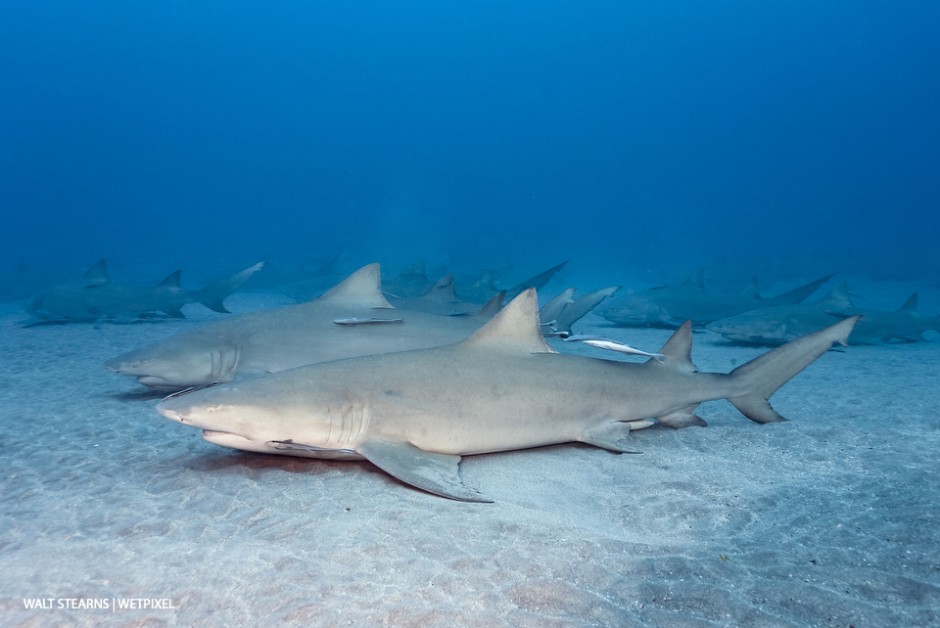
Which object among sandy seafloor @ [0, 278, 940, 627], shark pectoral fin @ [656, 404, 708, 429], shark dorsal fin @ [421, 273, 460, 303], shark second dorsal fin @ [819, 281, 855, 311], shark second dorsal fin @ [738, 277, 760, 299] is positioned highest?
shark second dorsal fin @ [738, 277, 760, 299]

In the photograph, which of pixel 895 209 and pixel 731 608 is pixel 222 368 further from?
pixel 895 209

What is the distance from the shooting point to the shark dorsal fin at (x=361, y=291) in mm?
6219

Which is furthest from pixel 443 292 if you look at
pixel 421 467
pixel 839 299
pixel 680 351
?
pixel 839 299

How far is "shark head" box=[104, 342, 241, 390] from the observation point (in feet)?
17.9

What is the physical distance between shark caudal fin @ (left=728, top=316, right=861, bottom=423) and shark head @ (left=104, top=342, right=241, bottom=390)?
5.03m

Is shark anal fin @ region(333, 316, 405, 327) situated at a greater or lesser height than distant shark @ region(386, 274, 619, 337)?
lesser

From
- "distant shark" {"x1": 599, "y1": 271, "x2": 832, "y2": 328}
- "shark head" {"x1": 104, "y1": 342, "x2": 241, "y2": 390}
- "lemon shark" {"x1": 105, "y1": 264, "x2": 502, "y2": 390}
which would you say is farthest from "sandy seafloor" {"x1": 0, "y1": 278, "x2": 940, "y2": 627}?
"distant shark" {"x1": 599, "y1": 271, "x2": 832, "y2": 328}

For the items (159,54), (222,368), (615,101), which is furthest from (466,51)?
(222,368)

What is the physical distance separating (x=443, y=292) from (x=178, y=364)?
4.01 metres

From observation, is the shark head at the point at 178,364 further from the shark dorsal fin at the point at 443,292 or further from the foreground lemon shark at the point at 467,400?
the shark dorsal fin at the point at 443,292

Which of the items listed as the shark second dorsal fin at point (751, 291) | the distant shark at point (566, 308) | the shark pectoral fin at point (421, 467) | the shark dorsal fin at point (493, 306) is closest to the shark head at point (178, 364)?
the shark dorsal fin at point (493, 306)

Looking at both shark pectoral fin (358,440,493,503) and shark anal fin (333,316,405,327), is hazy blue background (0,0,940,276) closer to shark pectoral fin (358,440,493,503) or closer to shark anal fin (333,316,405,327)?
shark anal fin (333,316,405,327)

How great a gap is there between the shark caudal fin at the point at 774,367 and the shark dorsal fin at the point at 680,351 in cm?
39

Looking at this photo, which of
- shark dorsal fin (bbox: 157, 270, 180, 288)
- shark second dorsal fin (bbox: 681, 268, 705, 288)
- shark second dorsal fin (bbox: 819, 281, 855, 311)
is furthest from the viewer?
shark second dorsal fin (bbox: 681, 268, 705, 288)
